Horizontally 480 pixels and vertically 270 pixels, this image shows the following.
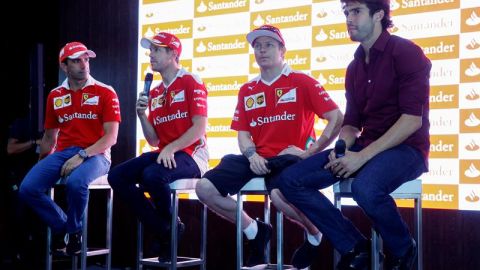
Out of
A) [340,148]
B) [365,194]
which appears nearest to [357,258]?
[365,194]

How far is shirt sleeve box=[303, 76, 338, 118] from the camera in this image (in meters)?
2.59

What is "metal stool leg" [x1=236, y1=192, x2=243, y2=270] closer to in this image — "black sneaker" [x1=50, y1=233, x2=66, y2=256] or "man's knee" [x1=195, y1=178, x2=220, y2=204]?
"man's knee" [x1=195, y1=178, x2=220, y2=204]

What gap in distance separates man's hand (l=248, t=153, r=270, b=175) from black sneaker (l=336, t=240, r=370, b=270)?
1.82ft

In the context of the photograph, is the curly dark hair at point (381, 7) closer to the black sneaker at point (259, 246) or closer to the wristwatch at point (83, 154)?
the black sneaker at point (259, 246)

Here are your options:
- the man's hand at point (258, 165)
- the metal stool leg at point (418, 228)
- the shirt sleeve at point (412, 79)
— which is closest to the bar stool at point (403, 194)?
the metal stool leg at point (418, 228)

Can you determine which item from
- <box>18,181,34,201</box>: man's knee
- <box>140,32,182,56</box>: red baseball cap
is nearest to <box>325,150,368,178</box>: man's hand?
<box>140,32,182,56</box>: red baseball cap

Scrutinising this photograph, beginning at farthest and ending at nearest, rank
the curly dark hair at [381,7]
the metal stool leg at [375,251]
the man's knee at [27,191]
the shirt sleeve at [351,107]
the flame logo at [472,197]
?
the man's knee at [27,191], the flame logo at [472,197], the shirt sleeve at [351,107], the curly dark hair at [381,7], the metal stool leg at [375,251]

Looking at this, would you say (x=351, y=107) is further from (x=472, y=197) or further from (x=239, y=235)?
(x=472, y=197)

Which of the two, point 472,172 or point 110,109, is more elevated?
point 110,109

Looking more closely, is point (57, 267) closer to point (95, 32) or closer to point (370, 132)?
point (95, 32)

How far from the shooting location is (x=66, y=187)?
2.96 metres

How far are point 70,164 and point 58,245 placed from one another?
0.43 meters

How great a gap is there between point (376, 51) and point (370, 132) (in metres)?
0.31

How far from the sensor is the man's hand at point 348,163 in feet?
6.64
